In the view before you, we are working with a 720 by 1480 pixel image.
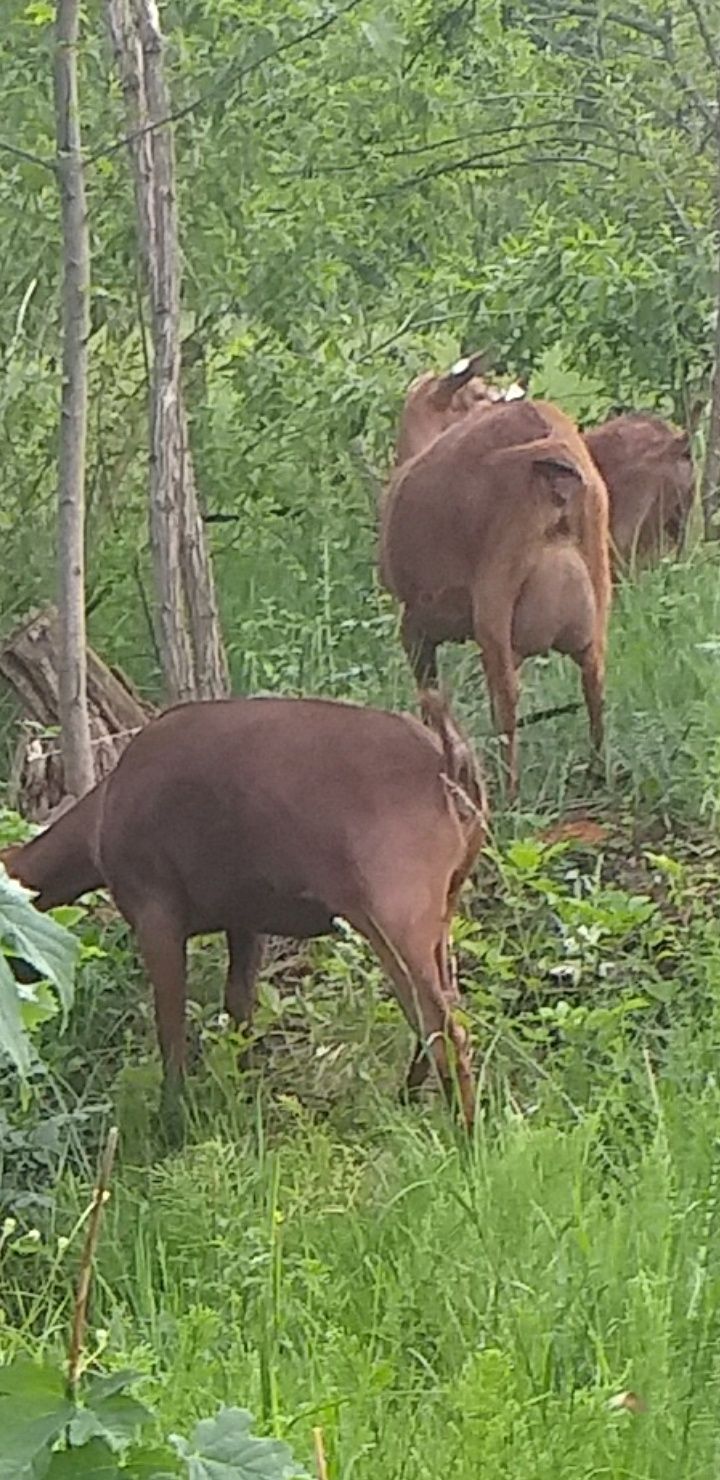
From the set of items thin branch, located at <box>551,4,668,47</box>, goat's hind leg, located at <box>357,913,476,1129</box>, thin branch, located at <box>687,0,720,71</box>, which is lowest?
goat's hind leg, located at <box>357,913,476,1129</box>

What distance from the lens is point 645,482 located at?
8234 mm

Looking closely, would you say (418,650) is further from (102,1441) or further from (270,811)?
(102,1441)

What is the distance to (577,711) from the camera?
21.8 ft

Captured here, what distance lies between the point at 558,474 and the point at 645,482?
2195 millimetres

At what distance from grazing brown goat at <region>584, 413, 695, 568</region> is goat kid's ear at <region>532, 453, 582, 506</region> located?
2006mm

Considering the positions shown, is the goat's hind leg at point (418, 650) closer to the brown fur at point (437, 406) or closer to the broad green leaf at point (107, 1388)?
the brown fur at point (437, 406)

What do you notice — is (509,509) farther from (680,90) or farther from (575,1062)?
(680,90)

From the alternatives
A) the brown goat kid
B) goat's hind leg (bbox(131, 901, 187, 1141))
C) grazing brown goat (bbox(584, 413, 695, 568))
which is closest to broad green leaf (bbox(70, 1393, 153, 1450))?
the brown goat kid

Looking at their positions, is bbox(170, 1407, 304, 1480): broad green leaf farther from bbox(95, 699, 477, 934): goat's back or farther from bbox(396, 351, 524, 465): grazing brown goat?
bbox(396, 351, 524, 465): grazing brown goat

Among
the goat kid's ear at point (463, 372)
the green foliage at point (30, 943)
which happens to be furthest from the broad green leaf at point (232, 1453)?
the goat kid's ear at point (463, 372)

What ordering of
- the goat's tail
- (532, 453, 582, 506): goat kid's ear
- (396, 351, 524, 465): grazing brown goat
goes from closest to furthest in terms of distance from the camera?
1. the goat's tail
2. (532, 453, 582, 506): goat kid's ear
3. (396, 351, 524, 465): grazing brown goat

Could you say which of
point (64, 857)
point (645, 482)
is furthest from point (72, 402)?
point (645, 482)

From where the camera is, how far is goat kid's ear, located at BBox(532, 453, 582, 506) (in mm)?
6082

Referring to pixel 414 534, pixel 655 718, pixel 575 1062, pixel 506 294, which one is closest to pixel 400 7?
pixel 506 294
